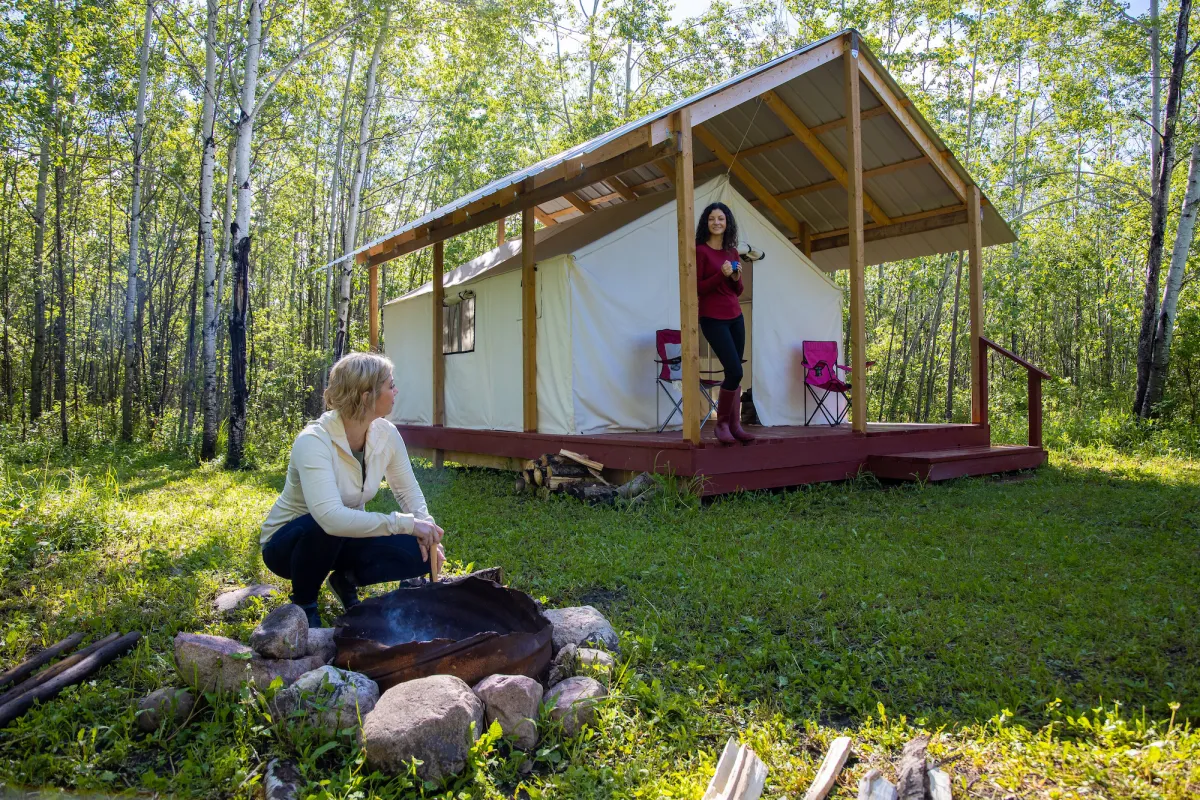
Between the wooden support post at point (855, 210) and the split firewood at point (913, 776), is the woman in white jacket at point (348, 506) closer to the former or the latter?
the split firewood at point (913, 776)

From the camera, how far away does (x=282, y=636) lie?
7.03 ft

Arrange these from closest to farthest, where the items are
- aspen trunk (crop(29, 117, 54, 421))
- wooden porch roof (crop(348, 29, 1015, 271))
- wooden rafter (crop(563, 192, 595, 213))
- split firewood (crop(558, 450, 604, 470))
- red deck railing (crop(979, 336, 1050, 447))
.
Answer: wooden porch roof (crop(348, 29, 1015, 271)) < split firewood (crop(558, 450, 604, 470)) < red deck railing (crop(979, 336, 1050, 447)) < wooden rafter (crop(563, 192, 595, 213)) < aspen trunk (crop(29, 117, 54, 421))

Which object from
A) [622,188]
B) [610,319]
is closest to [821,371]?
[610,319]

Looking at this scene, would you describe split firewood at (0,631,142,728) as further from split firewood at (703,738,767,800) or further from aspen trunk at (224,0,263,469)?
aspen trunk at (224,0,263,469)

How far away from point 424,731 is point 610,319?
198 inches

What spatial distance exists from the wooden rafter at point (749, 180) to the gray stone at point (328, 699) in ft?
21.9

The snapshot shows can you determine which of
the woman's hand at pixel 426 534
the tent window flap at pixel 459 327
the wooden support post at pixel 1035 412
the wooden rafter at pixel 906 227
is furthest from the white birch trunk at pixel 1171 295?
the woman's hand at pixel 426 534

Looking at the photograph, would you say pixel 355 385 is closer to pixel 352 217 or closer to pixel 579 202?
pixel 579 202

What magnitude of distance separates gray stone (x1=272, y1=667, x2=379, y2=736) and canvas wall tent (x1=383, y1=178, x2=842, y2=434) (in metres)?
4.32

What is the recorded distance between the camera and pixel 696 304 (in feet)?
16.6

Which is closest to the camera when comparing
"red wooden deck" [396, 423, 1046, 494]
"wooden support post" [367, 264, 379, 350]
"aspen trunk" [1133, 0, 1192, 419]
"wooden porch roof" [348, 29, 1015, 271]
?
"red wooden deck" [396, 423, 1046, 494]

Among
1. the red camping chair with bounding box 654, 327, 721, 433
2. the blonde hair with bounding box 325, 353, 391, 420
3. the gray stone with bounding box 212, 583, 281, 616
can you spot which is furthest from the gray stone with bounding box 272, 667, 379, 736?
the red camping chair with bounding box 654, 327, 721, 433

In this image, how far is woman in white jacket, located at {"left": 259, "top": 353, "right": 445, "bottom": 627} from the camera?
247 centimetres

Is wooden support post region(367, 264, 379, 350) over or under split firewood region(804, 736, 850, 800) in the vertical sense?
over
